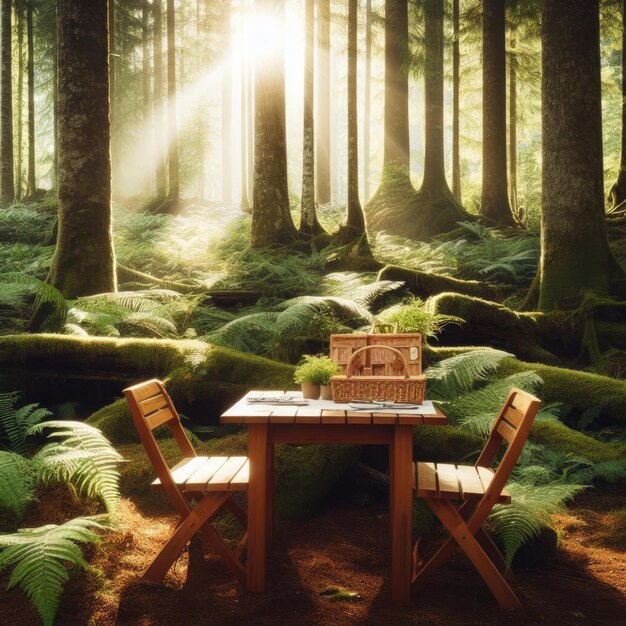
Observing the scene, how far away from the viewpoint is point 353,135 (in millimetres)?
11344

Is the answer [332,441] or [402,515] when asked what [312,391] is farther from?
[402,515]

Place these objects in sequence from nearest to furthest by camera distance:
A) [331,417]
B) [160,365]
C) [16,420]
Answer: [331,417] → [16,420] → [160,365]

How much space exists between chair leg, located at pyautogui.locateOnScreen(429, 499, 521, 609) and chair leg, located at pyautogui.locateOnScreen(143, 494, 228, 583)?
1172mm

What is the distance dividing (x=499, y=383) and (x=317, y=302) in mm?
2194

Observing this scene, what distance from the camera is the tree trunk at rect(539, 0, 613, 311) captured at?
779 centimetres

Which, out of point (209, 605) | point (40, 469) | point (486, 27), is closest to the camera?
point (209, 605)

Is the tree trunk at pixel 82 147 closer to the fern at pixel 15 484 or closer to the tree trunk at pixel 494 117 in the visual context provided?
the fern at pixel 15 484

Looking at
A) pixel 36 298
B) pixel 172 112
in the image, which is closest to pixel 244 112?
pixel 172 112

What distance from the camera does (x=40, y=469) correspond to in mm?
3596

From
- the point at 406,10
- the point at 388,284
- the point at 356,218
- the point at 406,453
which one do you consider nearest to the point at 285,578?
the point at 406,453

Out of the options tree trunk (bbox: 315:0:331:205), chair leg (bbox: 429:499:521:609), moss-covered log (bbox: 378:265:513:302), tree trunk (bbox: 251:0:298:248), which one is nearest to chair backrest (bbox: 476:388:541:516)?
chair leg (bbox: 429:499:521:609)

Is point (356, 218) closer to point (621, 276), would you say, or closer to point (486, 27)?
point (621, 276)

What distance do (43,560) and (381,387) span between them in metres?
1.91

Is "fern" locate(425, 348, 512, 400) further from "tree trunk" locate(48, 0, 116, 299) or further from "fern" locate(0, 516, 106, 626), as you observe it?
"tree trunk" locate(48, 0, 116, 299)
